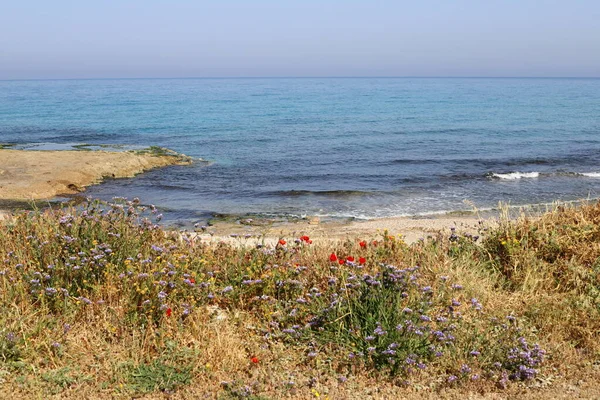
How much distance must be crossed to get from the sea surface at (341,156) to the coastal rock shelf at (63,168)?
0.94m

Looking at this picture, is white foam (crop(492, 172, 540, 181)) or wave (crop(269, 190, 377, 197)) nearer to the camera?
wave (crop(269, 190, 377, 197))

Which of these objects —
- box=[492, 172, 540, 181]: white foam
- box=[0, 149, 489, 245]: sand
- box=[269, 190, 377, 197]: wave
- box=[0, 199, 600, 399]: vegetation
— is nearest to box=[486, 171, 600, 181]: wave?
box=[492, 172, 540, 181]: white foam

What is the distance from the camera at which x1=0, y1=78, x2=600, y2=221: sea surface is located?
2038cm

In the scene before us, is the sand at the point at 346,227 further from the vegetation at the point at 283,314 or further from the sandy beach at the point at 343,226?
the vegetation at the point at 283,314

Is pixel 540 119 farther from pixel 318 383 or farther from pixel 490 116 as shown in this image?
pixel 318 383

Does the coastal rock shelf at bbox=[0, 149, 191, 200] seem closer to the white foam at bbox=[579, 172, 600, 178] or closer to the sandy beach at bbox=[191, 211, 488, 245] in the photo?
Answer: the sandy beach at bbox=[191, 211, 488, 245]

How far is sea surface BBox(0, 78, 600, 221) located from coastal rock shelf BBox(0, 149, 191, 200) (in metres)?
0.94

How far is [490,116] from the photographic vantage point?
4972 cm

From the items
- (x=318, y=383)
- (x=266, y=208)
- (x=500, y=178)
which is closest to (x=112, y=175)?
(x=266, y=208)

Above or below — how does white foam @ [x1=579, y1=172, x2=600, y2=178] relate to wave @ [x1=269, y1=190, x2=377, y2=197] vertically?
above

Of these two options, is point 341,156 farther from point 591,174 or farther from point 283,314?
point 283,314

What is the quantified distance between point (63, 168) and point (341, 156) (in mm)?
13521

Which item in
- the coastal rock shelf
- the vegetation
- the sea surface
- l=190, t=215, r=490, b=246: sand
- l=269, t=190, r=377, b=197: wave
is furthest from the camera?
l=269, t=190, r=377, b=197: wave

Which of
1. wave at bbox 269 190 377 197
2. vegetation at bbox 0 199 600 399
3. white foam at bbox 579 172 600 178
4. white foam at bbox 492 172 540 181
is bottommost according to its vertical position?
wave at bbox 269 190 377 197
